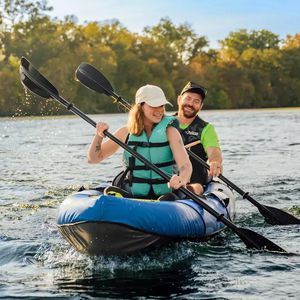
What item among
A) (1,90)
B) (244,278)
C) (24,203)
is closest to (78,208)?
(244,278)

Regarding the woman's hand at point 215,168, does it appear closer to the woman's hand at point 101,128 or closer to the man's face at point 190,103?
the man's face at point 190,103

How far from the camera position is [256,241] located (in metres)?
5.86

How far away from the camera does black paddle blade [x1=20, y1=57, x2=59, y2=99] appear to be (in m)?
6.53

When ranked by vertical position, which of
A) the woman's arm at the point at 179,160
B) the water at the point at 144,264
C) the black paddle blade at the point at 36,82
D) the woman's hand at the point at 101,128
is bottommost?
the water at the point at 144,264

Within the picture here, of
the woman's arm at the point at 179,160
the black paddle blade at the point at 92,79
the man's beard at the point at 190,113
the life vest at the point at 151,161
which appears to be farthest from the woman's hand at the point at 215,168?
the black paddle blade at the point at 92,79

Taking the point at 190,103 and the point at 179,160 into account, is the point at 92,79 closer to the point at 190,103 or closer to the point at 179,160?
the point at 190,103

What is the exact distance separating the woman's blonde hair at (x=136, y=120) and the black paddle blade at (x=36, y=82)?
1.28 m

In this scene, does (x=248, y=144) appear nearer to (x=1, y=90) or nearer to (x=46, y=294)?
(x=46, y=294)

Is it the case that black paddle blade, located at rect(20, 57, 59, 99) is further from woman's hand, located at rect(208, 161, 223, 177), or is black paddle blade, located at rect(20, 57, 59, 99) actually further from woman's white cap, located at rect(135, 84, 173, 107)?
woman's hand, located at rect(208, 161, 223, 177)

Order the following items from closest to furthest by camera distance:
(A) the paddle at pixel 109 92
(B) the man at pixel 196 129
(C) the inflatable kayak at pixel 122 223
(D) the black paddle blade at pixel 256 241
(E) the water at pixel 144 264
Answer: (E) the water at pixel 144 264, (C) the inflatable kayak at pixel 122 223, (D) the black paddle blade at pixel 256 241, (B) the man at pixel 196 129, (A) the paddle at pixel 109 92

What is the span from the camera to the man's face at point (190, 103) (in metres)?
6.90

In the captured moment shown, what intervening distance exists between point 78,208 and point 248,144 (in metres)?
13.6

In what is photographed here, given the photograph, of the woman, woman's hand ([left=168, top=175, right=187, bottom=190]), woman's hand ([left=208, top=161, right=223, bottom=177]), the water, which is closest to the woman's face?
the woman

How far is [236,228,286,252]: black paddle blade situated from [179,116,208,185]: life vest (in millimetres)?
1347
